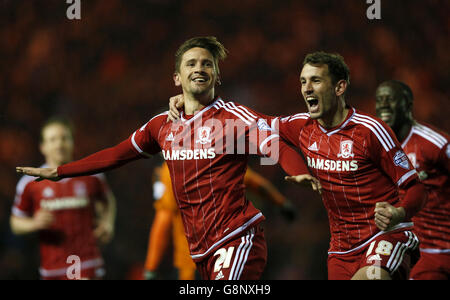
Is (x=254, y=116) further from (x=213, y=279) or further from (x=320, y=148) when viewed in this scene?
(x=213, y=279)

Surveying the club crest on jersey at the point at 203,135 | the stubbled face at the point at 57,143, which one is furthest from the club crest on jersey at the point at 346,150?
the stubbled face at the point at 57,143

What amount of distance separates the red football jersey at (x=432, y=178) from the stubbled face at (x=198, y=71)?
179cm

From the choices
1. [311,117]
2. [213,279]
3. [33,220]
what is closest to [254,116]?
[311,117]

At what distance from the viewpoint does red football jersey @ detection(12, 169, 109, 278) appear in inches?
203

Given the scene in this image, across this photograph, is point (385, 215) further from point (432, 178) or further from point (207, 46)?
point (432, 178)

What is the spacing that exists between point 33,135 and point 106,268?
7.57 ft

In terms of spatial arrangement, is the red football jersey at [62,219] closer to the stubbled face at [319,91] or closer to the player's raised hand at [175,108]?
the player's raised hand at [175,108]

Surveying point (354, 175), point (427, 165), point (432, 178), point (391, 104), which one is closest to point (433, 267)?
point (432, 178)

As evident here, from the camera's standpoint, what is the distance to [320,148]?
374 centimetres

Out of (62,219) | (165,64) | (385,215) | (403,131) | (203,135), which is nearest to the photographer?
(385,215)

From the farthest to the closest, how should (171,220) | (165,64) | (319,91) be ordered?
(165,64)
(171,220)
(319,91)

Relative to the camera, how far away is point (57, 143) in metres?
5.29

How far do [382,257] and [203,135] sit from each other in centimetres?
120

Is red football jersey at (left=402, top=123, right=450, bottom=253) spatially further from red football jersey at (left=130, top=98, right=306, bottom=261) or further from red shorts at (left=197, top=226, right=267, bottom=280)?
red shorts at (left=197, top=226, right=267, bottom=280)
